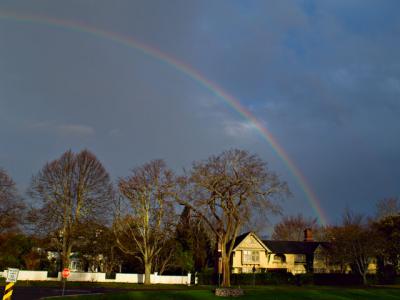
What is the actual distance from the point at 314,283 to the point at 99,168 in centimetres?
3953

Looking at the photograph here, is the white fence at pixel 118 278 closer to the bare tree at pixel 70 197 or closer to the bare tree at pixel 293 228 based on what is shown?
the bare tree at pixel 70 197

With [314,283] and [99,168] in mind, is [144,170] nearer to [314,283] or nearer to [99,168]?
[99,168]

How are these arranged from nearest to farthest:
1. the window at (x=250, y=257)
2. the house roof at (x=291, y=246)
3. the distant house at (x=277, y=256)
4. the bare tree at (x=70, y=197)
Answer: the bare tree at (x=70, y=197)
the window at (x=250, y=257)
the distant house at (x=277, y=256)
the house roof at (x=291, y=246)

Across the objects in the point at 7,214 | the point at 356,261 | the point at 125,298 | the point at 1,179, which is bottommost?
the point at 125,298

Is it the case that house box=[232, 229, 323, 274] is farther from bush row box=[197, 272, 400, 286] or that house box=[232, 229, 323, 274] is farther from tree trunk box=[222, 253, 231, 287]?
tree trunk box=[222, 253, 231, 287]

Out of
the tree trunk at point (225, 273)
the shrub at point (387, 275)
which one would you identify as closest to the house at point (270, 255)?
the shrub at point (387, 275)

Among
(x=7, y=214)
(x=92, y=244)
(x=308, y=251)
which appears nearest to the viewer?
(x=7, y=214)

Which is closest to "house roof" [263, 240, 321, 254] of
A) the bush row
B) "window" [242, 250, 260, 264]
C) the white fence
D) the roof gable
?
the roof gable

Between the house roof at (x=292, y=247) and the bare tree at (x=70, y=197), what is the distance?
3813 centimetres

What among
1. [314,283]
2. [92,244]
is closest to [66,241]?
[92,244]

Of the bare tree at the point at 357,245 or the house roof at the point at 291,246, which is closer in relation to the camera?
the bare tree at the point at 357,245

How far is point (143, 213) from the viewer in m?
61.4

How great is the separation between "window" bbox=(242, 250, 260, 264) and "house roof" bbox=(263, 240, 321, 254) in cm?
372

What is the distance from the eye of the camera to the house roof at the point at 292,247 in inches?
3420
